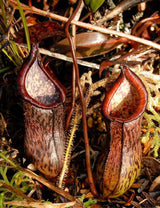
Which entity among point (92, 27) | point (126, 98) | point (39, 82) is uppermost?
point (92, 27)

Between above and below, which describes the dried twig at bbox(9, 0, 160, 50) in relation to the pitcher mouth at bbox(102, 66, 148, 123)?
above

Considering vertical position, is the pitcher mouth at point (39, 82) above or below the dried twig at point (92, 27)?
below

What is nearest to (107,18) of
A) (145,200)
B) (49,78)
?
(49,78)

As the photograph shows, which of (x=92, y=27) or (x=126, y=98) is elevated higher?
(x=92, y=27)

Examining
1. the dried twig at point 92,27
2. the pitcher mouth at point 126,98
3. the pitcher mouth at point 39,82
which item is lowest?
the pitcher mouth at point 126,98

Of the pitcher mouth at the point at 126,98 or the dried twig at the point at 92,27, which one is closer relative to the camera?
the pitcher mouth at the point at 126,98

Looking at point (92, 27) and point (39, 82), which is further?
point (39, 82)
